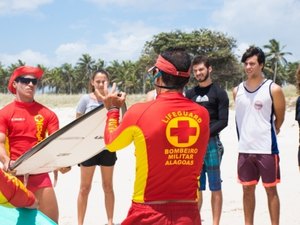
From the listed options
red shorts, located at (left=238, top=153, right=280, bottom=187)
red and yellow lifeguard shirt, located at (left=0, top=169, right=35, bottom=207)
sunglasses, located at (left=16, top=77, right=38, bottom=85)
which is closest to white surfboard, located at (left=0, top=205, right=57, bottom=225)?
red and yellow lifeguard shirt, located at (left=0, top=169, right=35, bottom=207)

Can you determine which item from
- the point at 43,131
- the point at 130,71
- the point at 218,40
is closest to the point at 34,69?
the point at 43,131

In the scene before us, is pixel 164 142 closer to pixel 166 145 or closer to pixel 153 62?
pixel 166 145

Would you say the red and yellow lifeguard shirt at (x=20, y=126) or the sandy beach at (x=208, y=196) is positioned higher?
the red and yellow lifeguard shirt at (x=20, y=126)

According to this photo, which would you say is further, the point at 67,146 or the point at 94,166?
the point at 94,166

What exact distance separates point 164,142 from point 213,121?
296 centimetres

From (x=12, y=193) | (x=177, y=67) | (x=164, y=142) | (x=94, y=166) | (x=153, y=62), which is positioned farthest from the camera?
(x=153, y=62)

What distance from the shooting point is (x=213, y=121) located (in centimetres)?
586

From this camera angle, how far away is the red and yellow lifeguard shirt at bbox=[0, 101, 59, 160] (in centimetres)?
462

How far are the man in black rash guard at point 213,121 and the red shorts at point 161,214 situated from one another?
2776mm

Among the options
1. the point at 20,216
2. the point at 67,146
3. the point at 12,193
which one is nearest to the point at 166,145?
the point at 12,193

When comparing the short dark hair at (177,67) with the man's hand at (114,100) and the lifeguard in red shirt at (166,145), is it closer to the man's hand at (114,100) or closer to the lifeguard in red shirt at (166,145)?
the lifeguard in red shirt at (166,145)

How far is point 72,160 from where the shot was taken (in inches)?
199

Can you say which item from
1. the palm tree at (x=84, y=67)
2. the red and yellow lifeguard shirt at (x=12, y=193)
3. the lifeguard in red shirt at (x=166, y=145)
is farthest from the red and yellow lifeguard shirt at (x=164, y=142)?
the palm tree at (x=84, y=67)

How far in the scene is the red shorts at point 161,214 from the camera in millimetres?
2996
